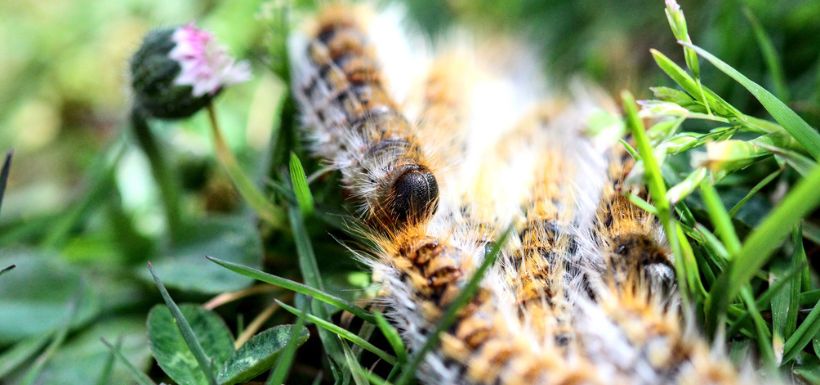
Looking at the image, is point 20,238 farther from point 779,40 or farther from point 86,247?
point 779,40

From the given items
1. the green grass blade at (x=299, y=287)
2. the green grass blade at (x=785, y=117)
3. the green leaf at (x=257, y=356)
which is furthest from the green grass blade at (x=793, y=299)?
the green leaf at (x=257, y=356)

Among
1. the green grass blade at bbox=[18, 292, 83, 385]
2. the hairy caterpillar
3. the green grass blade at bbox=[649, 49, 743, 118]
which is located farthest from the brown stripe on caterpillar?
the green grass blade at bbox=[18, 292, 83, 385]

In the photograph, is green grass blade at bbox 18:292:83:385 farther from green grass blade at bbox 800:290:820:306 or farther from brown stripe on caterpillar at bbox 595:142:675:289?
green grass blade at bbox 800:290:820:306

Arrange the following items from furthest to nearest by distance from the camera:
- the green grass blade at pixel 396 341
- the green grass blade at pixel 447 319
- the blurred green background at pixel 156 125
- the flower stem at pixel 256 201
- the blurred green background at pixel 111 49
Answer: the blurred green background at pixel 111 49 → the blurred green background at pixel 156 125 → the flower stem at pixel 256 201 → the green grass blade at pixel 396 341 → the green grass blade at pixel 447 319

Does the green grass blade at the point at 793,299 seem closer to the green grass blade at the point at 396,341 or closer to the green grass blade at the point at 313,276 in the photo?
the green grass blade at the point at 396,341

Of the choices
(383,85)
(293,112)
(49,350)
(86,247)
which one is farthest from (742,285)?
(86,247)

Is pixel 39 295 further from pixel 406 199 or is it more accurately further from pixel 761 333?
pixel 761 333
